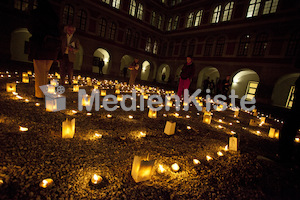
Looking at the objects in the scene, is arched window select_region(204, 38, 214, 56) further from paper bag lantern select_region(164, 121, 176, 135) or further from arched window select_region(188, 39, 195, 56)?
paper bag lantern select_region(164, 121, 176, 135)

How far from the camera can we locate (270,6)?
607 inches

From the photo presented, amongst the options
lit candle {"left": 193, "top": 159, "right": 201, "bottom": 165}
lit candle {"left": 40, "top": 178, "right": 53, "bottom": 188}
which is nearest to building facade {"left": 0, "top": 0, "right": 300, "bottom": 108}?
lit candle {"left": 193, "top": 159, "right": 201, "bottom": 165}

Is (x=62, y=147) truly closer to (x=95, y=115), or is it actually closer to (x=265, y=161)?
(x=95, y=115)

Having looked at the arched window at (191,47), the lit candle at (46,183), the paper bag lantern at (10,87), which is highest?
the arched window at (191,47)

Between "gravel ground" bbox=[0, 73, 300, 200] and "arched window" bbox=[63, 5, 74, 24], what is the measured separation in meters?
17.5

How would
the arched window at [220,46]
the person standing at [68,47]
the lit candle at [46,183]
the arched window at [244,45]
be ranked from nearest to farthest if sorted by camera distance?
the lit candle at [46,183] → the person standing at [68,47] → the arched window at [244,45] → the arched window at [220,46]

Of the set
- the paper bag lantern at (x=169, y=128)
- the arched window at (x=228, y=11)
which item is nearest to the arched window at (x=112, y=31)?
the arched window at (x=228, y=11)

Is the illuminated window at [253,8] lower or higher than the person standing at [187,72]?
higher

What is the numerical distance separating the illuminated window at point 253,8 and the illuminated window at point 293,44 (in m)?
4.34

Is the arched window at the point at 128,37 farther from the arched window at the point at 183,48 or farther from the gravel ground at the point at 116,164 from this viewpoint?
the gravel ground at the point at 116,164

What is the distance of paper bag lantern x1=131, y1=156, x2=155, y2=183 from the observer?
1.67m

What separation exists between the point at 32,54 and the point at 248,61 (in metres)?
18.6

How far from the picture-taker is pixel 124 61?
26.6m

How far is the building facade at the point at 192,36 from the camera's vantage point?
14430 mm
